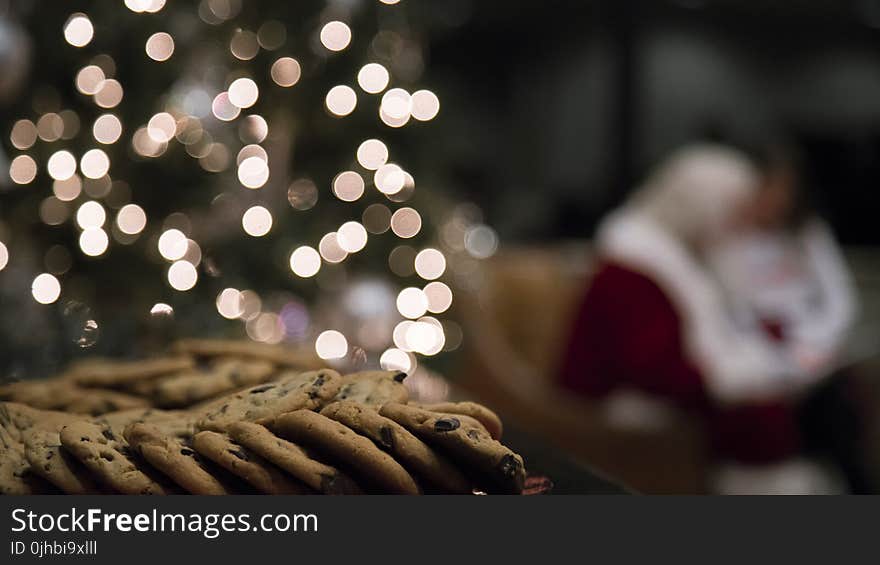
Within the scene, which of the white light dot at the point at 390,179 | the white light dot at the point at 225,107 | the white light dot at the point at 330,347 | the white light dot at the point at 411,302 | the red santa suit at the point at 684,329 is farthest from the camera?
the white light dot at the point at 411,302

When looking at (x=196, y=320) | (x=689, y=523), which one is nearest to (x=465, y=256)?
(x=196, y=320)

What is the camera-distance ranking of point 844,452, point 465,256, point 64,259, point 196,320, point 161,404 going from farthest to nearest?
point 465,256, point 64,259, point 844,452, point 196,320, point 161,404

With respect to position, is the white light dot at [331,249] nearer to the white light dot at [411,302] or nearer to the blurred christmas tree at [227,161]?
the blurred christmas tree at [227,161]

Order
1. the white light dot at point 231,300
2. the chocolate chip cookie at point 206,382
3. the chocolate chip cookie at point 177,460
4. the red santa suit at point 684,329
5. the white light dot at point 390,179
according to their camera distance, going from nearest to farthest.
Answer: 1. the chocolate chip cookie at point 177,460
2. the chocolate chip cookie at point 206,382
3. the white light dot at point 231,300
4. the red santa suit at point 684,329
5. the white light dot at point 390,179

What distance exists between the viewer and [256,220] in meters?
2.34

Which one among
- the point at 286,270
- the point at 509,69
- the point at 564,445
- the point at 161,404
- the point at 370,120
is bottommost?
the point at 564,445

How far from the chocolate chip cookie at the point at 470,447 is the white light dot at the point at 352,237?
6.32 feet

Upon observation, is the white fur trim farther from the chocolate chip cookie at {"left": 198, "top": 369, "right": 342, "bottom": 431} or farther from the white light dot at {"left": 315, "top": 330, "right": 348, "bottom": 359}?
the chocolate chip cookie at {"left": 198, "top": 369, "right": 342, "bottom": 431}

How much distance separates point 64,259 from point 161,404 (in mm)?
1803

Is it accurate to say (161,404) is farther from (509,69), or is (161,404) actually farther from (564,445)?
(509,69)

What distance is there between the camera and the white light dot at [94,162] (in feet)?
7.50

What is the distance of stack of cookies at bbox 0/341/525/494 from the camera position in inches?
21.2

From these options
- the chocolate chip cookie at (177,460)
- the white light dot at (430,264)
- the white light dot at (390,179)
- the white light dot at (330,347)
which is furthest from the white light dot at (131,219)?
the chocolate chip cookie at (177,460)

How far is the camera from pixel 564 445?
2.22 meters
